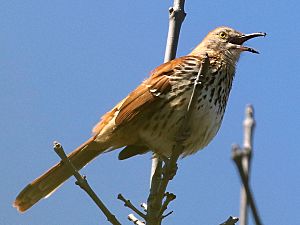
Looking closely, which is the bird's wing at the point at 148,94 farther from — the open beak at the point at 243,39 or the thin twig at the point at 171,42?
the open beak at the point at 243,39

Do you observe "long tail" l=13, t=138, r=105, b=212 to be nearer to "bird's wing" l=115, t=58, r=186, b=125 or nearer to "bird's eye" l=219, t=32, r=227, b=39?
"bird's wing" l=115, t=58, r=186, b=125

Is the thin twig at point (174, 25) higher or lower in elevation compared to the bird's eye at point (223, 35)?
lower

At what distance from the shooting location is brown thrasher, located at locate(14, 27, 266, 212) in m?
4.60

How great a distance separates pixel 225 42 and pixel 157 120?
131cm

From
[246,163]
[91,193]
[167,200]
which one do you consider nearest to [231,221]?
[167,200]

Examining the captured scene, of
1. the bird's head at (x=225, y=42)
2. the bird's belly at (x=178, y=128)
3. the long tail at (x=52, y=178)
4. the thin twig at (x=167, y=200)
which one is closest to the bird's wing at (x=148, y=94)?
the bird's belly at (x=178, y=128)

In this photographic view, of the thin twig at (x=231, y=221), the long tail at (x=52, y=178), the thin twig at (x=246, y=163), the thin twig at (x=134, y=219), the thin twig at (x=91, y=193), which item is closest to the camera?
the thin twig at (x=246, y=163)

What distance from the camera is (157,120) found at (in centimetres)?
468

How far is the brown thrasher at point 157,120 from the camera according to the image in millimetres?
4602

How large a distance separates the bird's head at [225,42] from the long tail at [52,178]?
4.50 feet

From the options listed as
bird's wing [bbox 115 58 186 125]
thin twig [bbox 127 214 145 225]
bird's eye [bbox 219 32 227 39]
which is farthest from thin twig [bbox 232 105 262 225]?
bird's eye [bbox 219 32 227 39]

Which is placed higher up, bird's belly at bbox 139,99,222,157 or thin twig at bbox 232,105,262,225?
bird's belly at bbox 139,99,222,157

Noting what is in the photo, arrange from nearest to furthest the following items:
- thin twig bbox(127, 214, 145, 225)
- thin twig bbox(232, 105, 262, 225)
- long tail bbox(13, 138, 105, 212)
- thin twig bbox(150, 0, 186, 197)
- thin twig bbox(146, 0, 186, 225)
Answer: thin twig bbox(232, 105, 262, 225) < thin twig bbox(127, 214, 145, 225) < thin twig bbox(146, 0, 186, 225) < thin twig bbox(150, 0, 186, 197) < long tail bbox(13, 138, 105, 212)

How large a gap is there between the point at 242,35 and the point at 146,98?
1.36 metres
